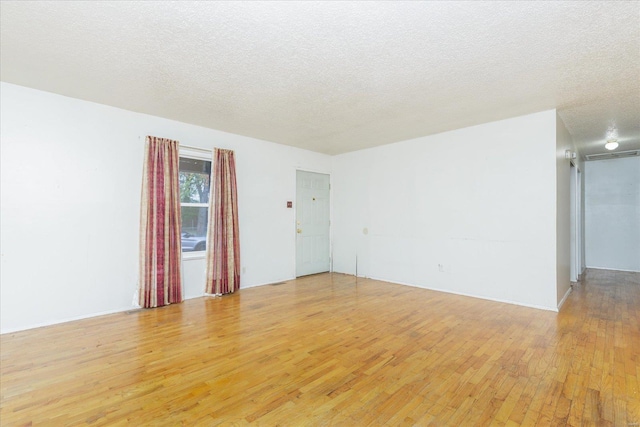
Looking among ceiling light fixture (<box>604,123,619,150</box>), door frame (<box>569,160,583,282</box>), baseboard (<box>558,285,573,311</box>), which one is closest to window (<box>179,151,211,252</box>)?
baseboard (<box>558,285,573,311</box>)

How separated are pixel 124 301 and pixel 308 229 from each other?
3541 millimetres

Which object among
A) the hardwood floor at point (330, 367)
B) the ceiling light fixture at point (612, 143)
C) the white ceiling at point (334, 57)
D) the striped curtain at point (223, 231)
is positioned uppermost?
the white ceiling at point (334, 57)

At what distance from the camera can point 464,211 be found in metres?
4.89

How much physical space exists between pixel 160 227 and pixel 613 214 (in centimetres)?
942

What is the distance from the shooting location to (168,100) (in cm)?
375

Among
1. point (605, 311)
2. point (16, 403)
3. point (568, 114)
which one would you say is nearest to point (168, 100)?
point (16, 403)

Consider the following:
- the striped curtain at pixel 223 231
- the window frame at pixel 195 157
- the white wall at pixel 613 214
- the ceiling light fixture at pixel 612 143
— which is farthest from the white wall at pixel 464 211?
the white wall at pixel 613 214

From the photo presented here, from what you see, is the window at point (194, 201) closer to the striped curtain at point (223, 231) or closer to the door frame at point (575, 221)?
the striped curtain at point (223, 231)

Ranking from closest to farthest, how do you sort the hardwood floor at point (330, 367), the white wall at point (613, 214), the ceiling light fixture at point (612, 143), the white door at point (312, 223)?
the hardwood floor at point (330, 367), the ceiling light fixture at point (612, 143), the white door at point (312, 223), the white wall at point (613, 214)

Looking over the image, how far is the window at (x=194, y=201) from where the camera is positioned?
15.5ft

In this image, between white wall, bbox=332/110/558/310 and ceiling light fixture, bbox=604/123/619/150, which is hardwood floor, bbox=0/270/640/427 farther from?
ceiling light fixture, bbox=604/123/619/150

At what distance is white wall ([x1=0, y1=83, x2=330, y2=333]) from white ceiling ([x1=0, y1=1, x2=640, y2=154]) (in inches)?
12.9

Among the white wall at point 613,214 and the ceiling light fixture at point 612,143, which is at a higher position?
the ceiling light fixture at point 612,143

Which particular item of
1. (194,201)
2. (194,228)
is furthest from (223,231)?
(194,201)
